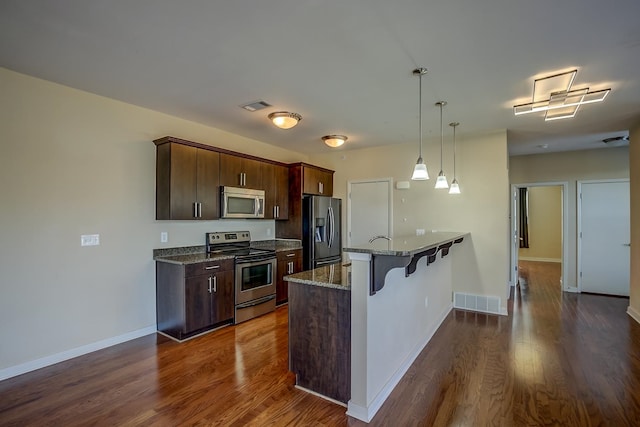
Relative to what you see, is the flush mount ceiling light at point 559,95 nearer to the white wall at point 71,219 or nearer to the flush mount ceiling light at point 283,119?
the flush mount ceiling light at point 283,119

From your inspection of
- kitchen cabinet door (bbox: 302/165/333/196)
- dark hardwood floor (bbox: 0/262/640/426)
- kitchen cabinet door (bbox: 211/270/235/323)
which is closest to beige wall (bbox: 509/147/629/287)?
dark hardwood floor (bbox: 0/262/640/426)

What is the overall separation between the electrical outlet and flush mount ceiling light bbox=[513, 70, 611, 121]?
4592 mm

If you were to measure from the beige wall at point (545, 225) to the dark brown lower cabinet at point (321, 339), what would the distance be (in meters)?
9.43

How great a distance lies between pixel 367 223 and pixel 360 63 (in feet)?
11.6

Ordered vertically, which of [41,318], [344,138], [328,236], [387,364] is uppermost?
[344,138]

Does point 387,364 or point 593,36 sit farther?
point 387,364

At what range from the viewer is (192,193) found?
3773 mm

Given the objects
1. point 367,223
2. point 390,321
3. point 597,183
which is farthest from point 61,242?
point 597,183

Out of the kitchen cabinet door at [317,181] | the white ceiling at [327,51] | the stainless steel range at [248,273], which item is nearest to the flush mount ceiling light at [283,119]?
the white ceiling at [327,51]

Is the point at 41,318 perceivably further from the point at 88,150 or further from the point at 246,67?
the point at 246,67

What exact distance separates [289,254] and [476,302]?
2.90 m

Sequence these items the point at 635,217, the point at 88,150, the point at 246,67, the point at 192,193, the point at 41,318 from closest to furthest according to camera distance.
→ 1. the point at 246,67
2. the point at 41,318
3. the point at 88,150
4. the point at 192,193
5. the point at 635,217

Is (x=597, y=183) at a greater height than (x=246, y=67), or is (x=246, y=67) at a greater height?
(x=246, y=67)

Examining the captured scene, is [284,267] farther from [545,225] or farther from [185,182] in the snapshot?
[545,225]
